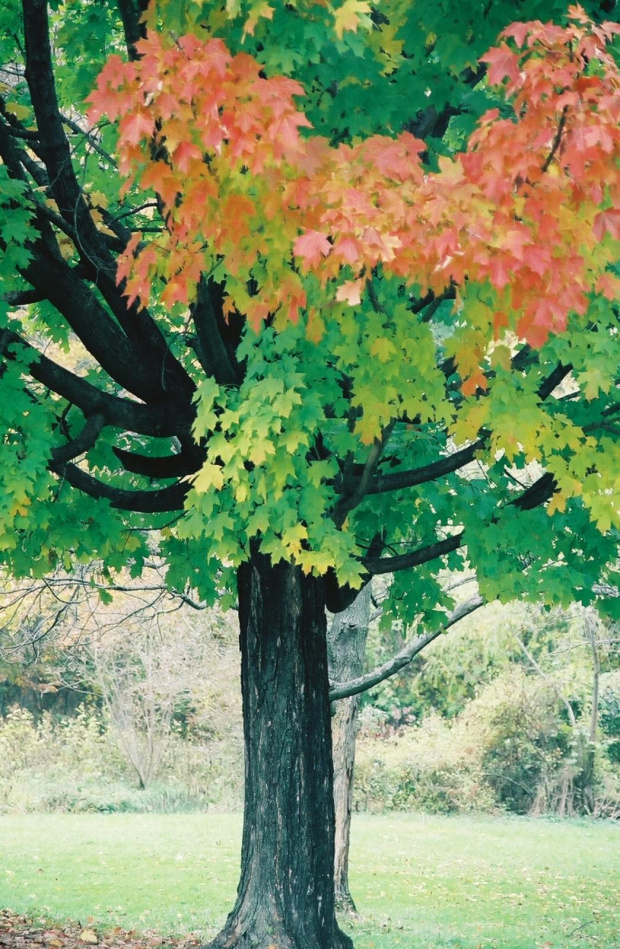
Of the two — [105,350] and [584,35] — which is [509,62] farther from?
[105,350]

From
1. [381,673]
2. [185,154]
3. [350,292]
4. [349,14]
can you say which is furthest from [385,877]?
[349,14]

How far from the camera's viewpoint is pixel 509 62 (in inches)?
149

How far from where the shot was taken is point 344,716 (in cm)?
1076

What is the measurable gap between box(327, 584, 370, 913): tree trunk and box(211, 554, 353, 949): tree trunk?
336cm

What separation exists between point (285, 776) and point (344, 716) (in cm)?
413

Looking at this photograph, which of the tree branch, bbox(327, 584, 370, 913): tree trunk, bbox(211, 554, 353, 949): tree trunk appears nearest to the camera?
the tree branch

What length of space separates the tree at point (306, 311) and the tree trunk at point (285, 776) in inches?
0.7

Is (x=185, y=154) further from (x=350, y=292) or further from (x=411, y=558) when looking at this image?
(x=411, y=558)

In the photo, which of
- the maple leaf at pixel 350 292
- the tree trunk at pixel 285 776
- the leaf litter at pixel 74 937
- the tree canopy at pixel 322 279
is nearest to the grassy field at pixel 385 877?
the leaf litter at pixel 74 937

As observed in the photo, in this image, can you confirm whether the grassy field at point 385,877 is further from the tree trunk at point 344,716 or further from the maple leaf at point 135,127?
the maple leaf at point 135,127

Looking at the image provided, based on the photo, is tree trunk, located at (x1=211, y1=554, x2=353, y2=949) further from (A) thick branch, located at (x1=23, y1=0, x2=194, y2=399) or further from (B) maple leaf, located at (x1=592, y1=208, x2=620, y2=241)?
(B) maple leaf, located at (x1=592, y1=208, x2=620, y2=241)

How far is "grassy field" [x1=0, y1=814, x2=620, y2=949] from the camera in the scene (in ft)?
33.4

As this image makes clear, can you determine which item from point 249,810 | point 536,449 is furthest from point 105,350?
point 249,810

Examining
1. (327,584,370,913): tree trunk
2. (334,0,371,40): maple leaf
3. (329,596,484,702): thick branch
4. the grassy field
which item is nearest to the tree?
(334,0,371,40): maple leaf
